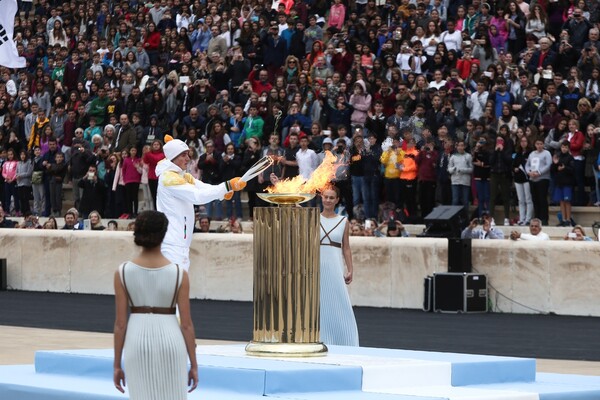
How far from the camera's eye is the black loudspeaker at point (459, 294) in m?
20.8

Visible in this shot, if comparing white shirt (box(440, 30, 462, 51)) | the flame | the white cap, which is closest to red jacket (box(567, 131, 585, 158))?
white shirt (box(440, 30, 462, 51))

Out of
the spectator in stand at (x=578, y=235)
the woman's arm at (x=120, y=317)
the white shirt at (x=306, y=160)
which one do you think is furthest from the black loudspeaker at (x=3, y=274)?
the woman's arm at (x=120, y=317)

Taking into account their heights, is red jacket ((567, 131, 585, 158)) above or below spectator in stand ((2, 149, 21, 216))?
above

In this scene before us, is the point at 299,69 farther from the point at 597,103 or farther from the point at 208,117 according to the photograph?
the point at 597,103

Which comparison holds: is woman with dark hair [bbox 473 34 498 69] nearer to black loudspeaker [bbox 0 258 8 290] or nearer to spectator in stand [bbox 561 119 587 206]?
spectator in stand [bbox 561 119 587 206]

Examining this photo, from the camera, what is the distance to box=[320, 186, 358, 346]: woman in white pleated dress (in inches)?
516

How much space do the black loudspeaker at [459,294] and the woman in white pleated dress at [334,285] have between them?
25.2 feet

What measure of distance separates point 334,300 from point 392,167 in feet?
36.1

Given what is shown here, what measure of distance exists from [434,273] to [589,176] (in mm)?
3688

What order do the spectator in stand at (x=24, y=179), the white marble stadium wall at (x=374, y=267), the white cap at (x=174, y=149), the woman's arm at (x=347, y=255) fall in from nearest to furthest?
the white cap at (x=174, y=149)
the woman's arm at (x=347, y=255)
the white marble stadium wall at (x=374, y=267)
the spectator in stand at (x=24, y=179)

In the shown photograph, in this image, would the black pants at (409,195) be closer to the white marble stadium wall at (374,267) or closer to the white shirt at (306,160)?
the white shirt at (306,160)

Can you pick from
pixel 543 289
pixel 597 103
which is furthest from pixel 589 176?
pixel 543 289

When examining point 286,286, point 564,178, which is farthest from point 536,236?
point 286,286

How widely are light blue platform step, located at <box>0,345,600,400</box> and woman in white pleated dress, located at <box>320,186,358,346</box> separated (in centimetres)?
70
